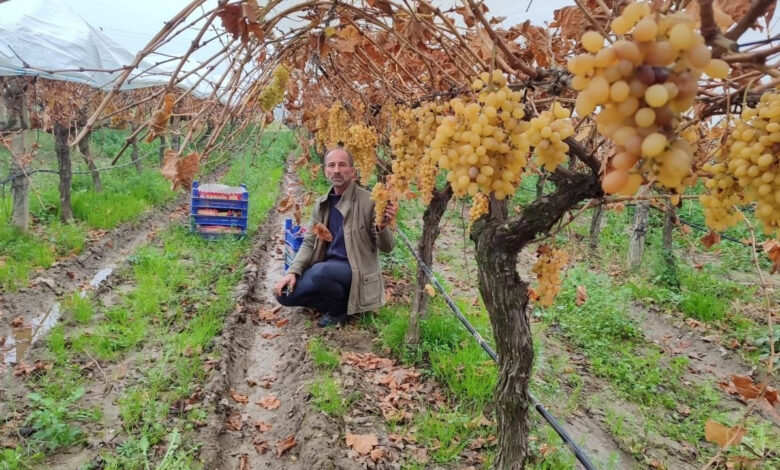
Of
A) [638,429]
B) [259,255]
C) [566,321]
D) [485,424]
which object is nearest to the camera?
[485,424]

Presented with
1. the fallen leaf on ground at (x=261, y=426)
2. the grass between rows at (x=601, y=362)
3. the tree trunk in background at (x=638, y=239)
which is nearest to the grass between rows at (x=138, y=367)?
the fallen leaf on ground at (x=261, y=426)

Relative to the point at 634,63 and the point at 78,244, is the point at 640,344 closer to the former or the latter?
the point at 634,63

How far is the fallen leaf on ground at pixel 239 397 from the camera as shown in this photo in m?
3.54

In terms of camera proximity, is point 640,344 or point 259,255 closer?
point 640,344

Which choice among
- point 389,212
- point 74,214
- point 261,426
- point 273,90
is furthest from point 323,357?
point 74,214

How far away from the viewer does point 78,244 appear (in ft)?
19.3

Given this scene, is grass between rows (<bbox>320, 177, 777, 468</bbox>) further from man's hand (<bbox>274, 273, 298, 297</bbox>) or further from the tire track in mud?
man's hand (<bbox>274, 273, 298, 297</bbox>)

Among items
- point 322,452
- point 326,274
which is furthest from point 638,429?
point 326,274

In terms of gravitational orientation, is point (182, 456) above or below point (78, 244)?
below

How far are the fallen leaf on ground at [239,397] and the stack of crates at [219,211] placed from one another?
396 centimetres

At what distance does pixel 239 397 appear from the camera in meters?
3.57

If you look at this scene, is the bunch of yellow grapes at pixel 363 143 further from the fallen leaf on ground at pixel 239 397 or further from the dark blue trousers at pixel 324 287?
the fallen leaf on ground at pixel 239 397

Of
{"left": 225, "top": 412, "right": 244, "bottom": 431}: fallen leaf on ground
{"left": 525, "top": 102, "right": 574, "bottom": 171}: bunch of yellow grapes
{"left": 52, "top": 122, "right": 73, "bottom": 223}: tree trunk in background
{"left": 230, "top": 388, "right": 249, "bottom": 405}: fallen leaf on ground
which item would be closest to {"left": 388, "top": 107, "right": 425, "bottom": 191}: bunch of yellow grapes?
{"left": 525, "top": 102, "right": 574, "bottom": 171}: bunch of yellow grapes

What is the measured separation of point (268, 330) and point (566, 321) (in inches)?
130
